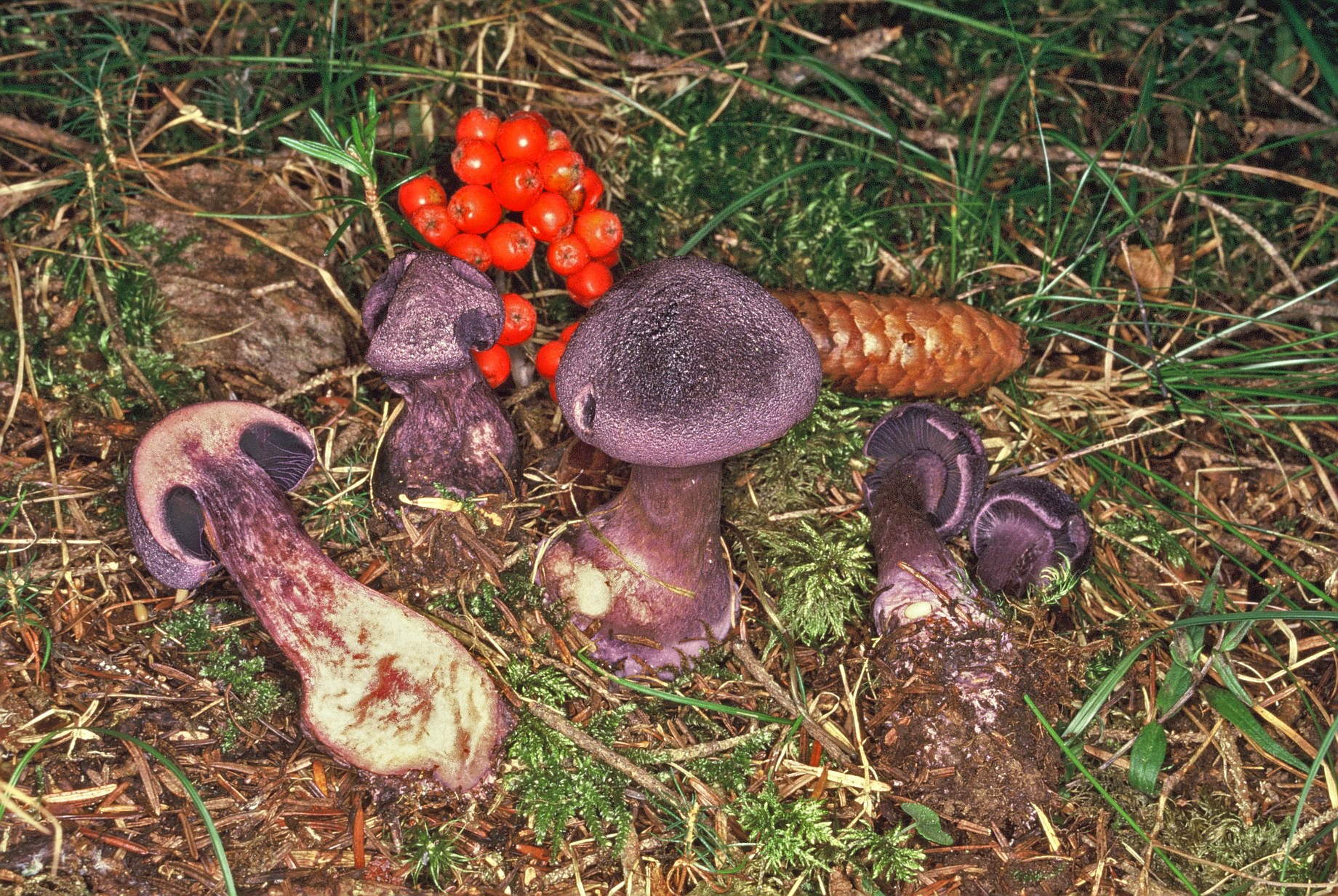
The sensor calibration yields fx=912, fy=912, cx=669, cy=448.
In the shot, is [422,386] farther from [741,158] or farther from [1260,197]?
[1260,197]

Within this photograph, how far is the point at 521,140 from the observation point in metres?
3.16

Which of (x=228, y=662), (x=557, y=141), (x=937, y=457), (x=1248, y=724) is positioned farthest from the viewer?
(x=937, y=457)

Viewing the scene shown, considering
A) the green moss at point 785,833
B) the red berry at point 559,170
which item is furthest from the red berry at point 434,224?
the green moss at point 785,833

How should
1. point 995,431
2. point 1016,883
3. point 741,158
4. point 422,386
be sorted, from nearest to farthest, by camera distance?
point 1016,883 < point 422,386 < point 995,431 < point 741,158

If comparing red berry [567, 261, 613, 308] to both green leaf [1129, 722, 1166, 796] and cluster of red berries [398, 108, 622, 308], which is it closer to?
cluster of red berries [398, 108, 622, 308]

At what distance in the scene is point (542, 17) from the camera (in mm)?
4062

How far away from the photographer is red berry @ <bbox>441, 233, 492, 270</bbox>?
3.15m

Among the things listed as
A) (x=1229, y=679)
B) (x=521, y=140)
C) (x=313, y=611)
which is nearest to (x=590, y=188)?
(x=521, y=140)

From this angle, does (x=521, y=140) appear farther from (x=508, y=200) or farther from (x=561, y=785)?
(x=561, y=785)

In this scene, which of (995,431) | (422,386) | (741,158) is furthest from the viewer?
(741,158)

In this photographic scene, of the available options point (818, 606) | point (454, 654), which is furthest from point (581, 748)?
point (818, 606)

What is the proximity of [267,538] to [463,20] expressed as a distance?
2438mm

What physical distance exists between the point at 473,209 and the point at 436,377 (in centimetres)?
63

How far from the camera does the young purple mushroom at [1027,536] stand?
10.3ft
